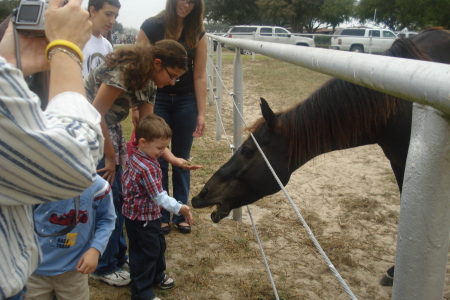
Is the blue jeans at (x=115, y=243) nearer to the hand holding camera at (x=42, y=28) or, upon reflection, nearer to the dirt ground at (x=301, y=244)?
the dirt ground at (x=301, y=244)

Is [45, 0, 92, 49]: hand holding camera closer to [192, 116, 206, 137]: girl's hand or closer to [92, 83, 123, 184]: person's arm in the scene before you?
[92, 83, 123, 184]: person's arm

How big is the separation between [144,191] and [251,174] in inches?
26.4

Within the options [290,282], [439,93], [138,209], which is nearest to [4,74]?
[439,93]

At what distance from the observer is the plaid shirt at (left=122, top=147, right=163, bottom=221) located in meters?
1.99

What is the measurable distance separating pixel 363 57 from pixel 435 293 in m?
0.47

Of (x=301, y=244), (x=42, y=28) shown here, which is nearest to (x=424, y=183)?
(x=42, y=28)

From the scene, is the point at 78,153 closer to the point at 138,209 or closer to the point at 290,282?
the point at 138,209

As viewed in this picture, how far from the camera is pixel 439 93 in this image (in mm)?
528

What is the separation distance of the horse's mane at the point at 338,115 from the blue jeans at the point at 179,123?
99cm

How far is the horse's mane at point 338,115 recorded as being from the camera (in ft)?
6.52

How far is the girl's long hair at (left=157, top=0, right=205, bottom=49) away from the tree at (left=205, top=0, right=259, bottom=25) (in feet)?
148

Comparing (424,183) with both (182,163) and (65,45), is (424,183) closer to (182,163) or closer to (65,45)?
(65,45)

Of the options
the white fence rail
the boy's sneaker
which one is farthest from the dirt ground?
the white fence rail

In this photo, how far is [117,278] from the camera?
7.99 feet
